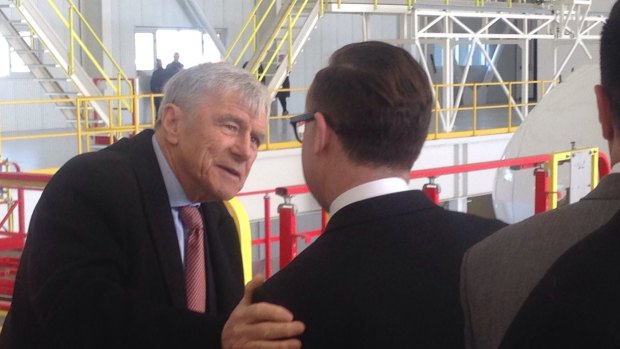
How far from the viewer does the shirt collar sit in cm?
243

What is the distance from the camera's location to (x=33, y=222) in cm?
219

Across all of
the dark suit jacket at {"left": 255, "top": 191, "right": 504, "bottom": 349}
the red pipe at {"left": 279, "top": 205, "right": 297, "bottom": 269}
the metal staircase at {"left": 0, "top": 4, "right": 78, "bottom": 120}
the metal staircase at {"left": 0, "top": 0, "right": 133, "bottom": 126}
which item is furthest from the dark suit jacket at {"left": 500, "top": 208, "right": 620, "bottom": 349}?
the metal staircase at {"left": 0, "top": 4, "right": 78, "bottom": 120}

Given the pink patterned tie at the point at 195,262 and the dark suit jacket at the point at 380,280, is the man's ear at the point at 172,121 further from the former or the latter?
the dark suit jacket at the point at 380,280

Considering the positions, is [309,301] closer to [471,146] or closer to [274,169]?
[274,169]

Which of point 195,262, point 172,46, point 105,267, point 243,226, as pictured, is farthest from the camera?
point 172,46

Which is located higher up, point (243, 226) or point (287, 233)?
point (243, 226)

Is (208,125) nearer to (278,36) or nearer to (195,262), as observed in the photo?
(195,262)

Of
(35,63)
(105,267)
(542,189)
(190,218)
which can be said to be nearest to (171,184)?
(190,218)

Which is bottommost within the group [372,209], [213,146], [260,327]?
[260,327]

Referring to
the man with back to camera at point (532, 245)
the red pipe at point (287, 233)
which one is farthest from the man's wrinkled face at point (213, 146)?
the red pipe at point (287, 233)

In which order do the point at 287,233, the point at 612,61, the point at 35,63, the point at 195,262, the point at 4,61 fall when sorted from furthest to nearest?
the point at 4,61 → the point at 35,63 → the point at 287,233 → the point at 195,262 → the point at 612,61

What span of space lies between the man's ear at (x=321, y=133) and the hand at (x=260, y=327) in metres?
0.29

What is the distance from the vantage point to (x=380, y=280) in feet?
5.62

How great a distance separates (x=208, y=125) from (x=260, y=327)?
821 millimetres
